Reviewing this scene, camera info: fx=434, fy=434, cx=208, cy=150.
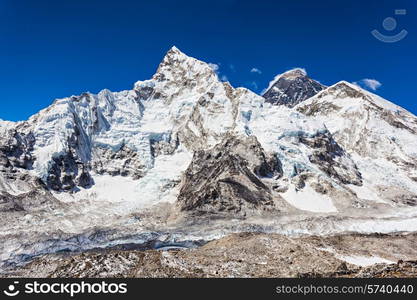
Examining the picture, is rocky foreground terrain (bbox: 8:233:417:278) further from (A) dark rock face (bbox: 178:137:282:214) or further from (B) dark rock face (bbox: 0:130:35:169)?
(B) dark rock face (bbox: 0:130:35:169)

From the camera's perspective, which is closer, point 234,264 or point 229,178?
point 234,264

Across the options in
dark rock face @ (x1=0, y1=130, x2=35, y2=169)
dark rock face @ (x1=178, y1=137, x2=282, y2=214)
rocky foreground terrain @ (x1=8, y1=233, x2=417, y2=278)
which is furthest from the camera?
dark rock face @ (x1=0, y1=130, x2=35, y2=169)

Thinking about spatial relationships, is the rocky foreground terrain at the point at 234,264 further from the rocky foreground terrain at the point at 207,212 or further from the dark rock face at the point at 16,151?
the dark rock face at the point at 16,151

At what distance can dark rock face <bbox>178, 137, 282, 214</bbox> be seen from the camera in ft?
484

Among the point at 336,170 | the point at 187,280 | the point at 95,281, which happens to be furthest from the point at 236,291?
the point at 336,170

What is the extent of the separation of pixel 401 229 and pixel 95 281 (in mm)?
114848

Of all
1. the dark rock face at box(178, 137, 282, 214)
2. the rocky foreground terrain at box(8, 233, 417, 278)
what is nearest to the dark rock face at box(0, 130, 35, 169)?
the dark rock face at box(178, 137, 282, 214)

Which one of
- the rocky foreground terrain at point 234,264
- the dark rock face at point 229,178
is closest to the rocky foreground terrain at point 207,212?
the rocky foreground terrain at point 234,264

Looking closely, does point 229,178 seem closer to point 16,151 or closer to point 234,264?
point 16,151

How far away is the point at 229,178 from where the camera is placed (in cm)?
15975

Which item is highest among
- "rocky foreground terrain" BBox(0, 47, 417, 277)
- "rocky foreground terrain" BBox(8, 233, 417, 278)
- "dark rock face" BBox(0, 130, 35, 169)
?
"dark rock face" BBox(0, 130, 35, 169)

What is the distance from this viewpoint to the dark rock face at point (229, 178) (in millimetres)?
147500

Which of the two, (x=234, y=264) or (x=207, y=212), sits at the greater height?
(x=207, y=212)

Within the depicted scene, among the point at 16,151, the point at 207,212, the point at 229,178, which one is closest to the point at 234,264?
the point at 207,212
